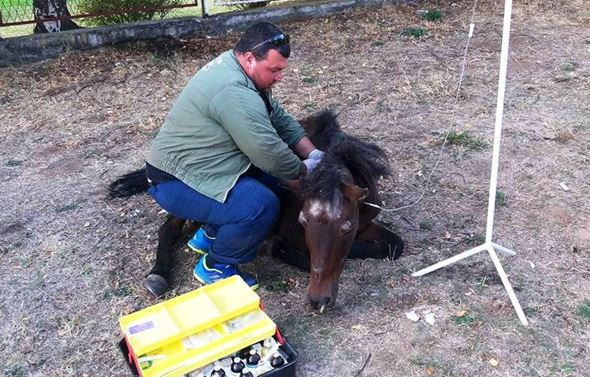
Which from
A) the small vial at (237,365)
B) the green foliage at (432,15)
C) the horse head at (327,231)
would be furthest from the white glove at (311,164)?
the green foliage at (432,15)

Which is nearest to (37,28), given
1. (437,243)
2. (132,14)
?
(132,14)

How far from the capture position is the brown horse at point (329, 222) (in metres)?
3.06

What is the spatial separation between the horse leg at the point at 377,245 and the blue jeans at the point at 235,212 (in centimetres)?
63

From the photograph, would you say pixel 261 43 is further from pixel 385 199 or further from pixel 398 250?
pixel 385 199

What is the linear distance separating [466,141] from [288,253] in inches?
86.9

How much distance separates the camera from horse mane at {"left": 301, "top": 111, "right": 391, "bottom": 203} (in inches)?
121

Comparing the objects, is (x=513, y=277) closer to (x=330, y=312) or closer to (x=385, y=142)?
(x=330, y=312)

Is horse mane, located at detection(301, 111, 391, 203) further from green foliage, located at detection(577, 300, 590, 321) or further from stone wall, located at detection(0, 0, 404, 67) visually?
stone wall, located at detection(0, 0, 404, 67)

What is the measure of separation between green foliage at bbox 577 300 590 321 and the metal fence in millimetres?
6039

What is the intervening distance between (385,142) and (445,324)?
2403 mm

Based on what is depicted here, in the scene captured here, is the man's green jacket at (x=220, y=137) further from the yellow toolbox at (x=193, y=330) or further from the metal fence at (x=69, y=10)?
the metal fence at (x=69, y=10)

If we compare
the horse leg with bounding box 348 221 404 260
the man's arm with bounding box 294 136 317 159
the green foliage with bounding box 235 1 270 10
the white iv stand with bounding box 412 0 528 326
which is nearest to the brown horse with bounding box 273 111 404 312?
the horse leg with bounding box 348 221 404 260

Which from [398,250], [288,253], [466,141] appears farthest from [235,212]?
[466,141]

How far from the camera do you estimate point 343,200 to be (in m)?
3.12
